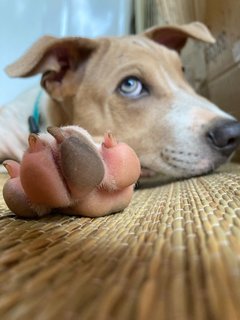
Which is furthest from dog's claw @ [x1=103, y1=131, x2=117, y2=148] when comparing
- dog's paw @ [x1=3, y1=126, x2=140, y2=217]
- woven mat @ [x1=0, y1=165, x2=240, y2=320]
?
woven mat @ [x1=0, y1=165, x2=240, y2=320]

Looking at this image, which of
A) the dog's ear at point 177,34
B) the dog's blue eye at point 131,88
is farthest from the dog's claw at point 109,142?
the dog's ear at point 177,34

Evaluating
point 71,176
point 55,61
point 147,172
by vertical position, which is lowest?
point 147,172

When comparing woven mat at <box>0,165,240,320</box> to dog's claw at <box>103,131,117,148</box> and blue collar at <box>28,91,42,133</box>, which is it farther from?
blue collar at <box>28,91,42,133</box>

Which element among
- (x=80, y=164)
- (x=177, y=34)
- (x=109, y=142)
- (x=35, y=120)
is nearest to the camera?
(x=80, y=164)

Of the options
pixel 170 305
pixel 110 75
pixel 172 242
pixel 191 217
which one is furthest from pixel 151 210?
pixel 110 75

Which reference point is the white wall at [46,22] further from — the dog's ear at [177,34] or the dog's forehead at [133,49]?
the dog's forehead at [133,49]

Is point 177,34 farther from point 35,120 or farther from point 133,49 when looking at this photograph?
point 35,120

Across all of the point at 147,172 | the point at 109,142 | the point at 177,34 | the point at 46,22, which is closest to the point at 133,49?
the point at 177,34
